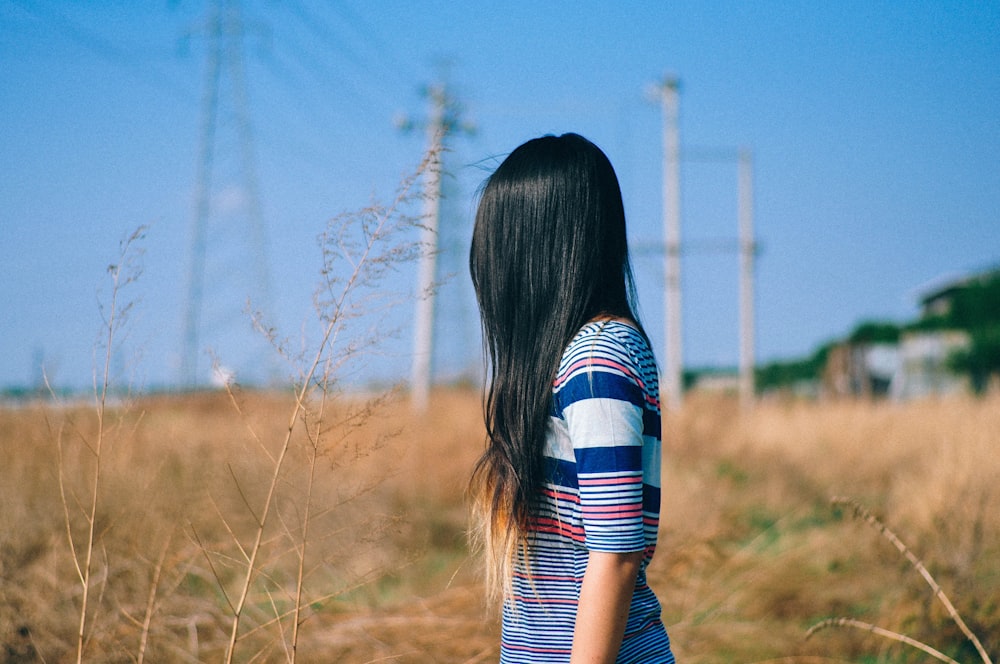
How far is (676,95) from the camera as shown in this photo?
56.0ft

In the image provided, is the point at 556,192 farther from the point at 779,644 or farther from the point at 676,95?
the point at 676,95

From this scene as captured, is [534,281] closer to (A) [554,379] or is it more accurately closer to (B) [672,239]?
(A) [554,379]

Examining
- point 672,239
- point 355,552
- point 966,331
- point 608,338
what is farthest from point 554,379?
point 966,331

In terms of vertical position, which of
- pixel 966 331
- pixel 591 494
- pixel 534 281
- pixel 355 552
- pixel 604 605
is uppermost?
pixel 966 331

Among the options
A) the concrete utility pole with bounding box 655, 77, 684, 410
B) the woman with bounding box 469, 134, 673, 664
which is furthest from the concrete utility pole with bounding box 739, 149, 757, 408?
the woman with bounding box 469, 134, 673, 664

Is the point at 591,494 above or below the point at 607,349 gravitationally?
below

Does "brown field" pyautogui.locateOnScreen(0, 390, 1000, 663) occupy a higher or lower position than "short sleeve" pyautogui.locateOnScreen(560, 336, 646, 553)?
lower

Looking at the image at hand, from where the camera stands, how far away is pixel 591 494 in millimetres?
1160

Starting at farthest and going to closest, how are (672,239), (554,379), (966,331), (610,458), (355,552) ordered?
1. (966,331)
2. (672,239)
3. (355,552)
4. (554,379)
5. (610,458)

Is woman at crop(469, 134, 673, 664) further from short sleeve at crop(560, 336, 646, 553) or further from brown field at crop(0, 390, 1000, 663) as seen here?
brown field at crop(0, 390, 1000, 663)

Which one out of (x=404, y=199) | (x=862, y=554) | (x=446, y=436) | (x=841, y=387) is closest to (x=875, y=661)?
(x=862, y=554)

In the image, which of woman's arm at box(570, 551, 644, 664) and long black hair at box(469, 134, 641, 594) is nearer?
woman's arm at box(570, 551, 644, 664)

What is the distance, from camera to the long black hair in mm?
1313

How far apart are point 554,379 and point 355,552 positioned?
102cm
